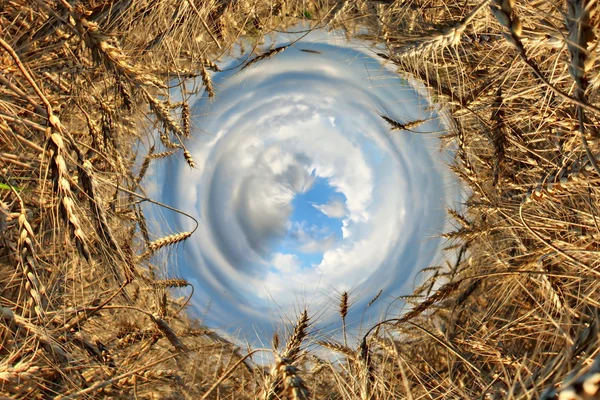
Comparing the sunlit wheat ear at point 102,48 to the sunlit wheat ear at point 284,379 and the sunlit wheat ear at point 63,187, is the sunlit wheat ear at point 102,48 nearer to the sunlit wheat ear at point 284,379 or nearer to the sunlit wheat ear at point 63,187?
the sunlit wheat ear at point 63,187

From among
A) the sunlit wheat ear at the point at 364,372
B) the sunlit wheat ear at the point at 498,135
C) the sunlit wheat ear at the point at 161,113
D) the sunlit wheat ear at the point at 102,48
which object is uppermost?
Result: the sunlit wheat ear at the point at 161,113

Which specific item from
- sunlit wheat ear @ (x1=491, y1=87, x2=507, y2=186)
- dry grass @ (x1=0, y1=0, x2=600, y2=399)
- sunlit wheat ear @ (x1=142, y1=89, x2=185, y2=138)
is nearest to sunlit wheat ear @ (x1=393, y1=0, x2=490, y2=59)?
dry grass @ (x1=0, y1=0, x2=600, y2=399)

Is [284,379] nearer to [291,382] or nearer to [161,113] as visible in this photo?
[291,382]

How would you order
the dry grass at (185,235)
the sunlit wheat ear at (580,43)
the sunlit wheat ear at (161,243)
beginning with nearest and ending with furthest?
the sunlit wheat ear at (580,43)
the dry grass at (185,235)
the sunlit wheat ear at (161,243)

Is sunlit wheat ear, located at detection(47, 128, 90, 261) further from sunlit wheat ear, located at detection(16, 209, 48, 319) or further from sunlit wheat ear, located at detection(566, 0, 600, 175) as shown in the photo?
sunlit wheat ear, located at detection(566, 0, 600, 175)

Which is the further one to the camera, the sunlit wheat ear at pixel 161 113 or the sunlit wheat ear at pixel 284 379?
the sunlit wheat ear at pixel 161 113

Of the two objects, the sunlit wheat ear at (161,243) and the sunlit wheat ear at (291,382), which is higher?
the sunlit wheat ear at (161,243)

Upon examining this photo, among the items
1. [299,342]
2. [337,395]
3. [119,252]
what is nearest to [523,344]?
[337,395]

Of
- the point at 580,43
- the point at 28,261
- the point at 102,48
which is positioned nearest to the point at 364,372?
the point at 580,43

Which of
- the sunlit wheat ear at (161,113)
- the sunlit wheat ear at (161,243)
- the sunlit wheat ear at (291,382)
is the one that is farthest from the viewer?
the sunlit wheat ear at (161,243)

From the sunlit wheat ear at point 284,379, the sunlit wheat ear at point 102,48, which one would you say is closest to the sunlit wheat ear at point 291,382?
the sunlit wheat ear at point 284,379
